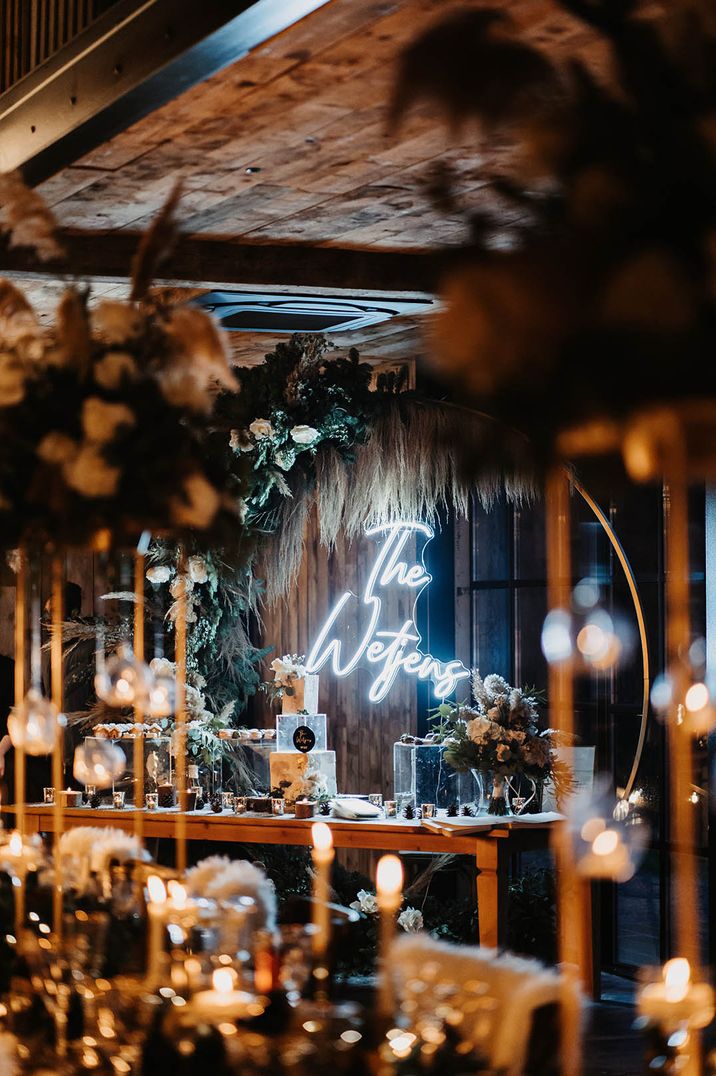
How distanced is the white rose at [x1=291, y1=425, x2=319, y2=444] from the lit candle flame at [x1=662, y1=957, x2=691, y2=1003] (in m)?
4.69

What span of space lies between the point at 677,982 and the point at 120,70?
107 inches

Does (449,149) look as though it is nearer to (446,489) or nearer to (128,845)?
(128,845)

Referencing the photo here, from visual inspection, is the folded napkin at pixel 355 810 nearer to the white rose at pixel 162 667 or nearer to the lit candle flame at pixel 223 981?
the white rose at pixel 162 667

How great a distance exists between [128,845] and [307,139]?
85.6 inches

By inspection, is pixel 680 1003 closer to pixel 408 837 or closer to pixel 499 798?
pixel 408 837

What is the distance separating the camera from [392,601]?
8477mm

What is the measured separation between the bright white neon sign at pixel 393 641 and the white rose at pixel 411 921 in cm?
109

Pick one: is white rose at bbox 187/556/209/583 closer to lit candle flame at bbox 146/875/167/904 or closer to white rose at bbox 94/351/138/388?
lit candle flame at bbox 146/875/167/904

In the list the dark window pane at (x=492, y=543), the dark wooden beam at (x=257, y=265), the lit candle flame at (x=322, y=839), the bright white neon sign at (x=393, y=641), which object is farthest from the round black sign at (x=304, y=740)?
the lit candle flame at (x=322, y=839)

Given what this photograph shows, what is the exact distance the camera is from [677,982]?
8.57 ft

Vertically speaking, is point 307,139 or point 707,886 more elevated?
point 307,139

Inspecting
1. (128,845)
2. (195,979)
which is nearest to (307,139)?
(128,845)

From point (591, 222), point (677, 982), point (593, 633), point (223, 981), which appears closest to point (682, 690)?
point (677, 982)

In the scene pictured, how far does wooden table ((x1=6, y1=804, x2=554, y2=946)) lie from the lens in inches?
244
